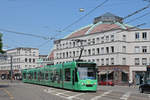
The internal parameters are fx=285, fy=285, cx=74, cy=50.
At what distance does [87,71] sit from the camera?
27.4 meters

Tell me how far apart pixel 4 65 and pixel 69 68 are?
9528 cm

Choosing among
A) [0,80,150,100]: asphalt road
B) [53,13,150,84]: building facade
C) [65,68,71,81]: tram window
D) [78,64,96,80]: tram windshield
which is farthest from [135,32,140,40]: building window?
[78,64,96,80]: tram windshield

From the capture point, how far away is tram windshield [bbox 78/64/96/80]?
27.1 meters

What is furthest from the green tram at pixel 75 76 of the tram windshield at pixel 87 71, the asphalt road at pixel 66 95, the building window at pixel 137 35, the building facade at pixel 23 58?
the building facade at pixel 23 58

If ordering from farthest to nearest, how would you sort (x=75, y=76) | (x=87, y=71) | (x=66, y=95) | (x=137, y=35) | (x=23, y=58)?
1. (x=23, y=58)
2. (x=137, y=35)
3. (x=87, y=71)
4. (x=75, y=76)
5. (x=66, y=95)

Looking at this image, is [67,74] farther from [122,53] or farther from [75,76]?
[122,53]

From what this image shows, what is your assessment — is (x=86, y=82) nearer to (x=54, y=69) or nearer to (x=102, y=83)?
(x=54, y=69)

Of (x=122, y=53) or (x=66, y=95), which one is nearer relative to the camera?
(x=66, y=95)

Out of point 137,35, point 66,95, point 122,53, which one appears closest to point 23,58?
point 122,53

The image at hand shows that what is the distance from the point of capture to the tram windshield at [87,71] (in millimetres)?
27094

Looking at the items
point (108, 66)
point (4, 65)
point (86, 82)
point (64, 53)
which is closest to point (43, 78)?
point (86, 82)

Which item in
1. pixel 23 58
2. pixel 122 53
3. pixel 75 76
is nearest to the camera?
pixel 75 76

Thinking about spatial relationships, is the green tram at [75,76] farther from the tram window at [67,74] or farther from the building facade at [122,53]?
the building facade at [122,53]

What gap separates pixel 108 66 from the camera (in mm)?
65688
